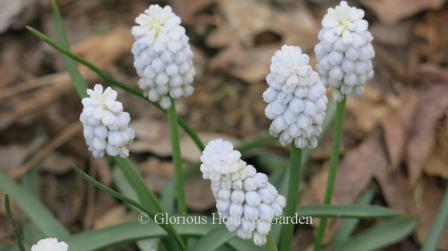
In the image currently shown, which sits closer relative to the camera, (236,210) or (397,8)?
(236,210)

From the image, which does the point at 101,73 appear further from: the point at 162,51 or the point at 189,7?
the point at 189,7

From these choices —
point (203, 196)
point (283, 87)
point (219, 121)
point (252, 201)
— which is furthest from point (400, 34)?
point (252, 201)

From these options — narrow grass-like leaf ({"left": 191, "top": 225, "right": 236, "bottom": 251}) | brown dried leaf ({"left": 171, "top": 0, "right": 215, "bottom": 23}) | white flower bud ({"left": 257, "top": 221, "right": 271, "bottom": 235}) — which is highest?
brown dried leaf ({"left": 171, "top": 0, "right": 215, "bottom": 23})

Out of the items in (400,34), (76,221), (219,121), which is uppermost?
(400,34)

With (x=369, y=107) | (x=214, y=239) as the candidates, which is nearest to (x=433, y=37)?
(x=369, y=107)

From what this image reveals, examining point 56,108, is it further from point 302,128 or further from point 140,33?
point 302,128

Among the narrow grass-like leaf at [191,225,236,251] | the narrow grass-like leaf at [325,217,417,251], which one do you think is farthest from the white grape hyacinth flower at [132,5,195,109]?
the narrow grass-like leaf at [325,217,417,251]

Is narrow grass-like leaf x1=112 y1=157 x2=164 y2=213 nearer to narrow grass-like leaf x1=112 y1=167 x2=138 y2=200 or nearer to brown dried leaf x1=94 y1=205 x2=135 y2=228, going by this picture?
narrow grass-like leaf x1=112 y1=167 x2=138 y2=200
